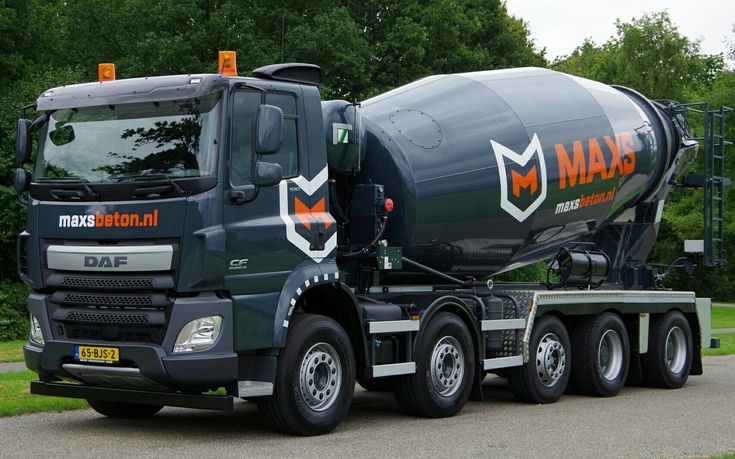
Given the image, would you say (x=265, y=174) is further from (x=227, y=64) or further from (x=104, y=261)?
(x=104, y=261)

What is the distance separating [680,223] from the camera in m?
46.5

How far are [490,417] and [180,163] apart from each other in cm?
440

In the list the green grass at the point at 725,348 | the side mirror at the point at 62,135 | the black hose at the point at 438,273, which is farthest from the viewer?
the green grass at the point at 725,348

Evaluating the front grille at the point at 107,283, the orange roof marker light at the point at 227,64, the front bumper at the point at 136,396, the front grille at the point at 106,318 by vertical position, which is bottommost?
the front bumper at the point at 136,396

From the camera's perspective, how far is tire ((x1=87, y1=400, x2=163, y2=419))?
11102 mm

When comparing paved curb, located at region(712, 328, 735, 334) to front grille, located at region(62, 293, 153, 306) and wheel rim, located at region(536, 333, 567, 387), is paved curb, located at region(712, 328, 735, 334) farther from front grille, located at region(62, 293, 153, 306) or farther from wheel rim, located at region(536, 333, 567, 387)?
front grille, located at region(62, 293, 153, 306)

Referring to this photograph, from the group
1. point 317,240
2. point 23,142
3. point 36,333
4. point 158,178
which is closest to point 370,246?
point 317,240

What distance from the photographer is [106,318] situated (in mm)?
9492

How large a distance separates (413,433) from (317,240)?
6.48 ft

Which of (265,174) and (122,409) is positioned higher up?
(265,174)

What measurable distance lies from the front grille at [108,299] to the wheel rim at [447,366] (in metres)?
3.33

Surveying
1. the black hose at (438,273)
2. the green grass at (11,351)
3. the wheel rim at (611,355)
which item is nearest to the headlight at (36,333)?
the black hose at (438,273)

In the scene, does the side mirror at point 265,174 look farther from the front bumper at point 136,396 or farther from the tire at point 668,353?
the tire at point 668,353

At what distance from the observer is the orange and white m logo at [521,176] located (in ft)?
40.7
